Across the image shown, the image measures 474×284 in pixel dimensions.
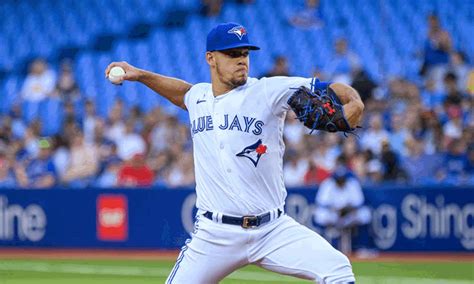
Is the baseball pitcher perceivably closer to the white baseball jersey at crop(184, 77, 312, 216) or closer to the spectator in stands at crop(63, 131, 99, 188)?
the white baseball jersey at crop(184, 77, 312, 216)

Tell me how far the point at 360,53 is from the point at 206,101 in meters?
12.1

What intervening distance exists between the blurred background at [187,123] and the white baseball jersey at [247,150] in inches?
312

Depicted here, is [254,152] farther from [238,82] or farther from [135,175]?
[135,175]

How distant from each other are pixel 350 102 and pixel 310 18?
1343cm

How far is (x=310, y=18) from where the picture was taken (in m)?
19.7

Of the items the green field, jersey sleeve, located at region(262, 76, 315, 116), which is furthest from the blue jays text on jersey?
the green field

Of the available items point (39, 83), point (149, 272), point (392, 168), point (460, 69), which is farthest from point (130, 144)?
point (460, 69)

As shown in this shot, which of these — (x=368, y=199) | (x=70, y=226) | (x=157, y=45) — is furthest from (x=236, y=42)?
(x=157, y=45)

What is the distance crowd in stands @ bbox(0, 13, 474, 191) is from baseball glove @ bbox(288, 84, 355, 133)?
859 centimetres

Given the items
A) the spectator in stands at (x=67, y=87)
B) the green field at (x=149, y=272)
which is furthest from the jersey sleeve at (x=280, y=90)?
the spectator in stands at (x=67, y=87)

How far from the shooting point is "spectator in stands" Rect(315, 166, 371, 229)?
49.8ft

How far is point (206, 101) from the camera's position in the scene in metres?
7.11

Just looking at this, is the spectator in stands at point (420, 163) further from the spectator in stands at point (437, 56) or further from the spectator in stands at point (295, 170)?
the spectator in stands at point (437, 56)

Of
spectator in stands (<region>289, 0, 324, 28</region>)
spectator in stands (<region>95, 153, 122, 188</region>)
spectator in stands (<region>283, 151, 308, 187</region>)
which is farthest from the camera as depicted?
spectator in stands (<region>289, 0, 324, 28</region>)
